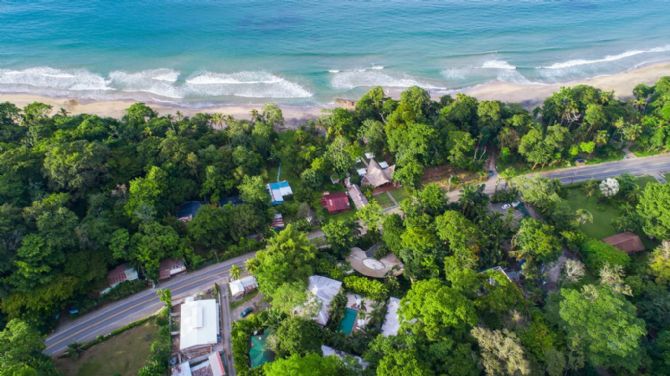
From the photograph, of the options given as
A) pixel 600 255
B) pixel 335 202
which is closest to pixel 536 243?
pixel 600 255

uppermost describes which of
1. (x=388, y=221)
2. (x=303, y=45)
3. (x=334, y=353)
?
(x=303, y=45)

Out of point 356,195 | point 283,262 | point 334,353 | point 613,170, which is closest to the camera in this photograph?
point 334,353

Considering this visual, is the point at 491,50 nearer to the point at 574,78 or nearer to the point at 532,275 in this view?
the point at 574,78

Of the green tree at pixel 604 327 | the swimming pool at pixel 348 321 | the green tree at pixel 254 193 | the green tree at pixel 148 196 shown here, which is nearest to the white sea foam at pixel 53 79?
the green tree at pixel 148 196

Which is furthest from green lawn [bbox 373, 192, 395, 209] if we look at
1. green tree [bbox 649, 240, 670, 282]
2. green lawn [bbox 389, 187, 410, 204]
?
green tree [bbox 649, 240, 670, 282]

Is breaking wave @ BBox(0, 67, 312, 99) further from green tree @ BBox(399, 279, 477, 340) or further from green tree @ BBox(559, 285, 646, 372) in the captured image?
green tree @ BBox(559, 285, 646, 372)

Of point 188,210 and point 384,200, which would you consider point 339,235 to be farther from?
point 188,210

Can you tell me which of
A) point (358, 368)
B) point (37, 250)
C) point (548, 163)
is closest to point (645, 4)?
point (548, 163)

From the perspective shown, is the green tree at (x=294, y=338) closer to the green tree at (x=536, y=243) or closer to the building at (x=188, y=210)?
the building at (x=188, y=210)
